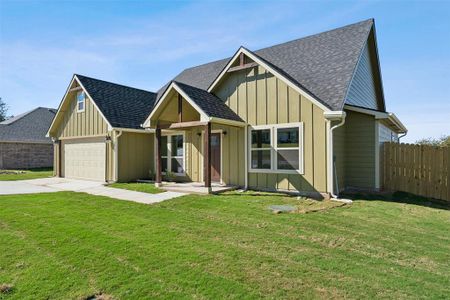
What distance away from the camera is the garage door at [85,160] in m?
15.0

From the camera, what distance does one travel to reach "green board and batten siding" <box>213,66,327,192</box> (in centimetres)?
945

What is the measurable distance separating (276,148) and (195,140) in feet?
13.8

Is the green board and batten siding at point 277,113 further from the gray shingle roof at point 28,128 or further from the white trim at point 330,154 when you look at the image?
the gray shingle roof at point 28,128

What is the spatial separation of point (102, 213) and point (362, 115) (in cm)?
934

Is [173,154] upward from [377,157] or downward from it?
upward

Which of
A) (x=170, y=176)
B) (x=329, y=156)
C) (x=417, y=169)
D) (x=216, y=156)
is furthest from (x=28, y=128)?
(x=417, y=169)

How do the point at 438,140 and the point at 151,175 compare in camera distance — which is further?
the point at 438,140

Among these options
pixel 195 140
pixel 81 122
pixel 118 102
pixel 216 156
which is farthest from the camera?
pixel 81 122

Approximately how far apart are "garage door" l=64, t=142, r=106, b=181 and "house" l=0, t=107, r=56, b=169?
424 inches

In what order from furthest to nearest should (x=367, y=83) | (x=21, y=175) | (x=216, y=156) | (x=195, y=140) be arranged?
(x=21, y=175) < (x=367, y=83) < (x=195, y=140) < (x=216, y=156)

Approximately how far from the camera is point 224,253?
Answer: 180 inches

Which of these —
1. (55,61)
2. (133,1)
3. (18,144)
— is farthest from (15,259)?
(18,144)

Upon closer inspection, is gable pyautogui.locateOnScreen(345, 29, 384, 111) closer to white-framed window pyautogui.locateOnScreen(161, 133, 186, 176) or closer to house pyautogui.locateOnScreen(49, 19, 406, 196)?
house pyautogui.locateOnScreen(49, 19, 406, 196)

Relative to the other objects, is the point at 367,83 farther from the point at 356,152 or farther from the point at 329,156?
the point at 329,156
